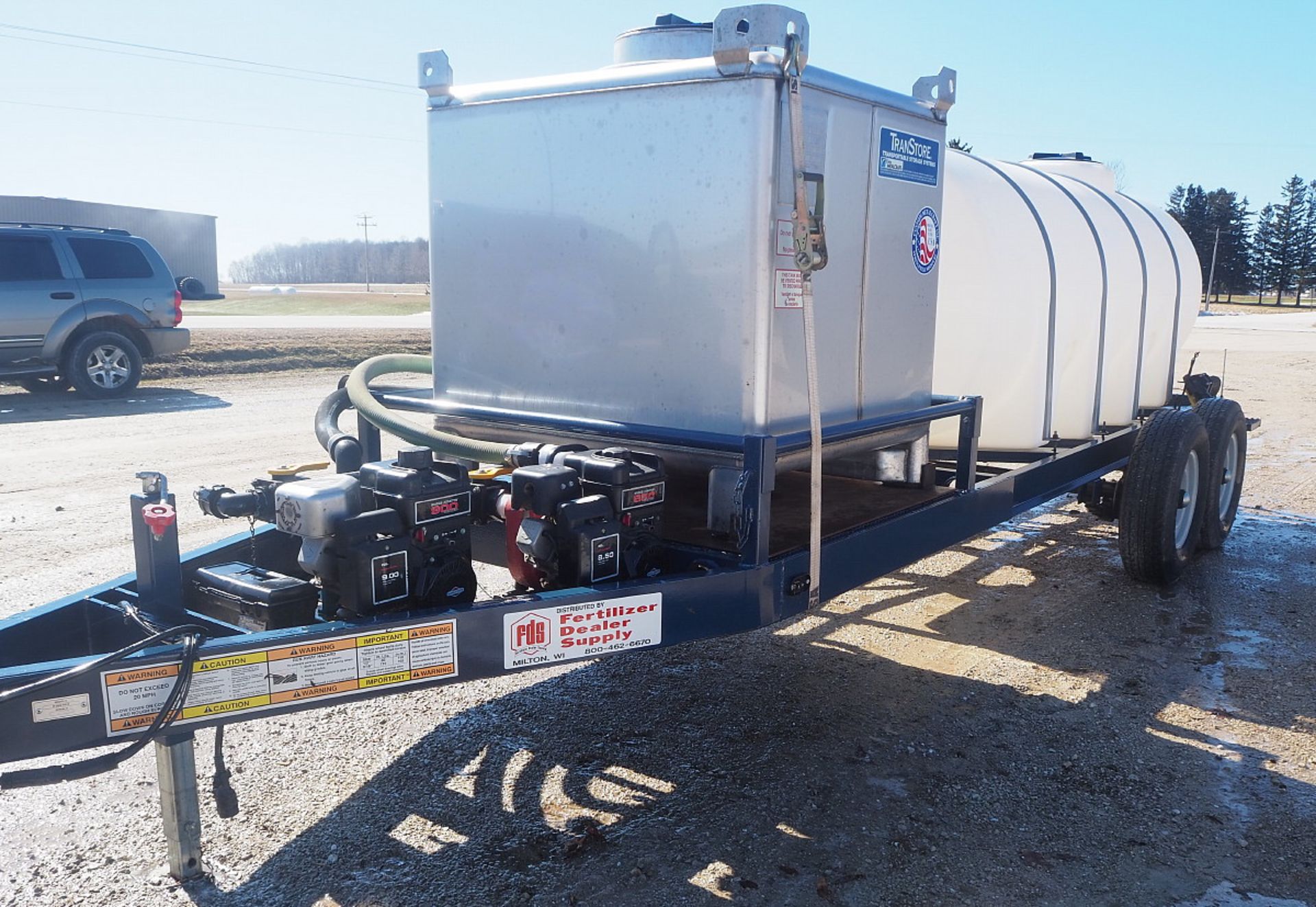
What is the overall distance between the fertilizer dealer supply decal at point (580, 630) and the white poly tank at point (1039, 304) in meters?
2.83

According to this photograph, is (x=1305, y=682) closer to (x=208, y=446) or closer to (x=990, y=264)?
(x=990, y=264)

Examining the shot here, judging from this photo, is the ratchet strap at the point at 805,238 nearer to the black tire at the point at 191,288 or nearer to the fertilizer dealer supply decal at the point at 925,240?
the fertilizer dealer supply decal at the point at 925,240

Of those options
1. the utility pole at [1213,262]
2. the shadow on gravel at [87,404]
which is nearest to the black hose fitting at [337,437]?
the shadow on gravel at [87,404]

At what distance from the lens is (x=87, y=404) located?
12625 millimetres

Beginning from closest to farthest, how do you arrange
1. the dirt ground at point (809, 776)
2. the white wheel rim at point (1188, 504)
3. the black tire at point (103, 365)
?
the dirt ground at point (809, 776) → the white wheel rim at point (1188, 504) → the black tire at point (103, 365)

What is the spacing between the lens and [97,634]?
9.66 feet

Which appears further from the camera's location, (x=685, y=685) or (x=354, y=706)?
(x=685, y=685)

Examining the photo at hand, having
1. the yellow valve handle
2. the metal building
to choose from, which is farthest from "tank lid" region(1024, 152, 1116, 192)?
the metal building

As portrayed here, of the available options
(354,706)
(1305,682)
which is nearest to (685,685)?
(354,706)

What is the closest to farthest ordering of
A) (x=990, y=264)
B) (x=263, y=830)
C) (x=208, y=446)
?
1. (x=263, y=830)
2. (x=990, y=264)
3. (x=208, y=446)

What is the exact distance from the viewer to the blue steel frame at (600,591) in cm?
243

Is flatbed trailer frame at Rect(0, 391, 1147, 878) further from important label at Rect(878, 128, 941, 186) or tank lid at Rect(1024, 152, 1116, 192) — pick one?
tank lid at Rect(1024, 152, 1116, 192)

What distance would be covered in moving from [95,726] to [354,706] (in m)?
1.74

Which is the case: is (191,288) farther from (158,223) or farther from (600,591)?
(158,223)
